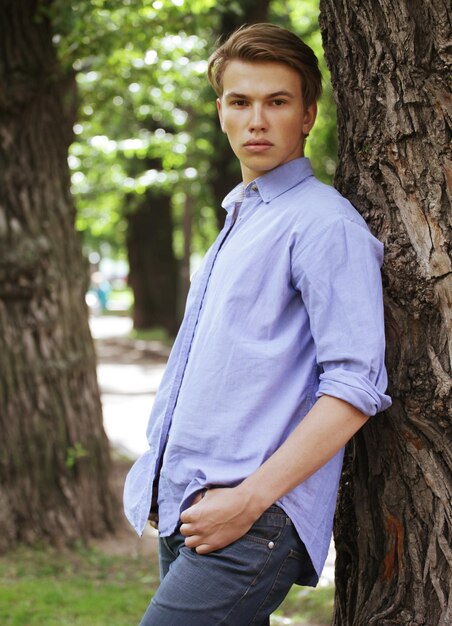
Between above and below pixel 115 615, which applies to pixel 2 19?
above

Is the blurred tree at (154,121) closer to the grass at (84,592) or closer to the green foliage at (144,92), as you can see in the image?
the green foliage at (144,92)

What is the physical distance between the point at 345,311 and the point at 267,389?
26 cm

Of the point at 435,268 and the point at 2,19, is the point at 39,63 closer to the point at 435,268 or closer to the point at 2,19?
the point at 2,19

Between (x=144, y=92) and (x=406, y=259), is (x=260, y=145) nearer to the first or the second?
(x=406, y=259)

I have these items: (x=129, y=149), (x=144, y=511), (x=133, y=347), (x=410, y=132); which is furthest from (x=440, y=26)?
(x=133, y=347)

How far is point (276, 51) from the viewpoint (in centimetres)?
236

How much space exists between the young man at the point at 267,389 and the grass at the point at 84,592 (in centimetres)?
293

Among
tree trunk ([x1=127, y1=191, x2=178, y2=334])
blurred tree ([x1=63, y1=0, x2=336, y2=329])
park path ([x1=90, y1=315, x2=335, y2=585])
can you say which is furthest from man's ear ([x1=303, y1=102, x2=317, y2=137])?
tree trunk ([x1=127, y1=191, x2=178, y2=334])

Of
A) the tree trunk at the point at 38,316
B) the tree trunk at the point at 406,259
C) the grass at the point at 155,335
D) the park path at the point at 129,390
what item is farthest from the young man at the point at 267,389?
the grass at the point at 155,335

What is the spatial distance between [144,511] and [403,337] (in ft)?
2.58

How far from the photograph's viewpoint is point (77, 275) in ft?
21.8

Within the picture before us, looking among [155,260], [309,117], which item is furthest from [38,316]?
[155,260]

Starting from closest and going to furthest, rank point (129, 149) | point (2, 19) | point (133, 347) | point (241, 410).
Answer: point (241, 410) < point (2, 19) < point (129, 149) < point (133, 347)

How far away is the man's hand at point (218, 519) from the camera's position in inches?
81.0
